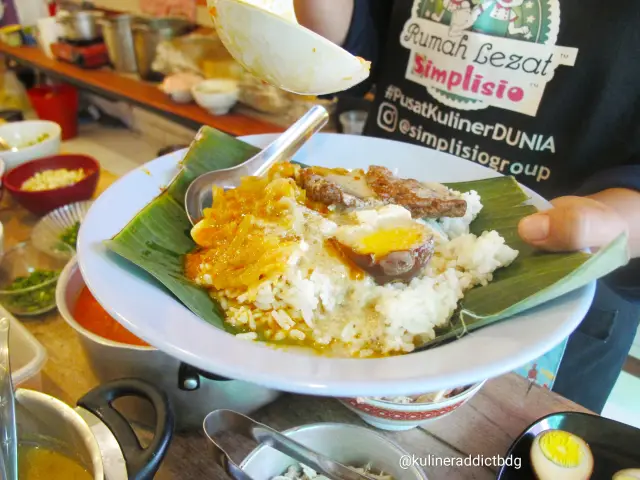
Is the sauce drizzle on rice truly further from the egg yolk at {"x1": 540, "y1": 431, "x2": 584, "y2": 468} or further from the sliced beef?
the egg yolk at {"x1": 540, "y1": 431, "x2": 584, "y2": 468}

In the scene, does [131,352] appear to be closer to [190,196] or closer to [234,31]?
[190,196]

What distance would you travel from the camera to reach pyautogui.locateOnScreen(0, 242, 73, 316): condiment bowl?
4.22 ft

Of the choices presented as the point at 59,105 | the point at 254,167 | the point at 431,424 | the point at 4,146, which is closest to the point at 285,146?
the point at 254,167

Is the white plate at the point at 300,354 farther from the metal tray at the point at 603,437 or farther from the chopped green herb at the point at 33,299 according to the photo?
the chopped green herb at the point at 33,299

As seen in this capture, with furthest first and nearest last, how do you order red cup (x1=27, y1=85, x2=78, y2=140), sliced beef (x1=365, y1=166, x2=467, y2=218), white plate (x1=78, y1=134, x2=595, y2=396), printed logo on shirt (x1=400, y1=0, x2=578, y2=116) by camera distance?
red cup (x1=27, y1=85, x2=78, y2=140) < printed logo on shirt (x1=400, y1=0, x2=578, y2=116) < sliced beef (x1=365, y1=166, x2=467, y2=218) < white plate (x1=78, y1=134, x2=595, y2=396)

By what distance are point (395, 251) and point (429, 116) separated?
895 mm

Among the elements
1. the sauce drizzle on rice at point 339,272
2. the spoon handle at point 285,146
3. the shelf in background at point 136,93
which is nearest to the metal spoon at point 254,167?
the spoon handle at point 285,146

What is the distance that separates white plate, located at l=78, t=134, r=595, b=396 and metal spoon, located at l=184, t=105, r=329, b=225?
7.3 inches

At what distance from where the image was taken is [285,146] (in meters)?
1.23

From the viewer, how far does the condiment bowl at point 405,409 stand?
0.90 meters

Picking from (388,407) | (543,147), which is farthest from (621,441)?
(543,147)

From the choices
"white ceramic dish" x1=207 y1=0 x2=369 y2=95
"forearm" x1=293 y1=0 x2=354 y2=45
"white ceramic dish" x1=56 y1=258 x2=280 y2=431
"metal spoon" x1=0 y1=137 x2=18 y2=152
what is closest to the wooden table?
"white ceramic dish" x1=56 y1=258 x2=280 y2=431

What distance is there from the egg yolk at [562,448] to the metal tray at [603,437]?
19 mm

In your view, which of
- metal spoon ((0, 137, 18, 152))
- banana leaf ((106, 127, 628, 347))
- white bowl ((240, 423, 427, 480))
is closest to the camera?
banana leaf ((106, 127, 628, 347))
